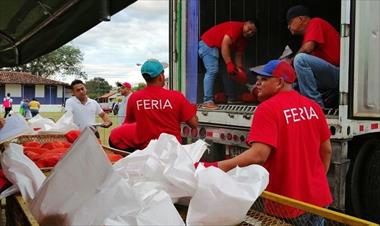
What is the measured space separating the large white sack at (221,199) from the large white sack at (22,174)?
2.29ft

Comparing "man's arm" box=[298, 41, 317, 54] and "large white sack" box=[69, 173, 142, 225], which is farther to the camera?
"man's arm" box=[298, 41, 317, 54]

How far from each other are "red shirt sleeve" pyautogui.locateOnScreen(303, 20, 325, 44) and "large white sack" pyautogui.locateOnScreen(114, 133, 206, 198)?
303 centimetres

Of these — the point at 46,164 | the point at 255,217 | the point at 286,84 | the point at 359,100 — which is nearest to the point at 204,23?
the point at 359,100

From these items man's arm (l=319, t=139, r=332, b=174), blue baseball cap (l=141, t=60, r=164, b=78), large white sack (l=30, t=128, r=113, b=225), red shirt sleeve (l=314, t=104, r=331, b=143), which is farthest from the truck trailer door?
large white sack (l=30, t=128, r=113, b=225)

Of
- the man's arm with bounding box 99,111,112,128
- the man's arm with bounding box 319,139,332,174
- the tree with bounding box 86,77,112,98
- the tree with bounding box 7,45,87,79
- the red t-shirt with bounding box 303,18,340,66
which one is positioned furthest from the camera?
the tree with bounding box 86,77,112,98

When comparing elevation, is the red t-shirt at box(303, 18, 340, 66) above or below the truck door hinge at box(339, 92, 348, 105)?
above

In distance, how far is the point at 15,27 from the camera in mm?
2465

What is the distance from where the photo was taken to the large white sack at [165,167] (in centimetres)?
183

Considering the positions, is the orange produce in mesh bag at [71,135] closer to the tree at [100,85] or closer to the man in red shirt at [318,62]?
the man in red shirt at [318,62]

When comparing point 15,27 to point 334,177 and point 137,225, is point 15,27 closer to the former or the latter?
point 137,225

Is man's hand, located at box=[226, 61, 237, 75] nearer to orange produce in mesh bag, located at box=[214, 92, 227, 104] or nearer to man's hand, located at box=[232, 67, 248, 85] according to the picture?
man's hand, located at box=[232, 67, 248, 85]

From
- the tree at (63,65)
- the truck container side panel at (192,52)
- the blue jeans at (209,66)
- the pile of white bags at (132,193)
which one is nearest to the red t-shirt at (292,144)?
the pile of white bags at (132,193)

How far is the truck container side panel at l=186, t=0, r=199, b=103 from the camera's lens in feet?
19.3

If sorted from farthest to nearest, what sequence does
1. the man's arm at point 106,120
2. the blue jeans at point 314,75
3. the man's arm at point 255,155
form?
the man's arm at point 106,120, the blue jeans at point 314,75, the man's arm at point 255,155
